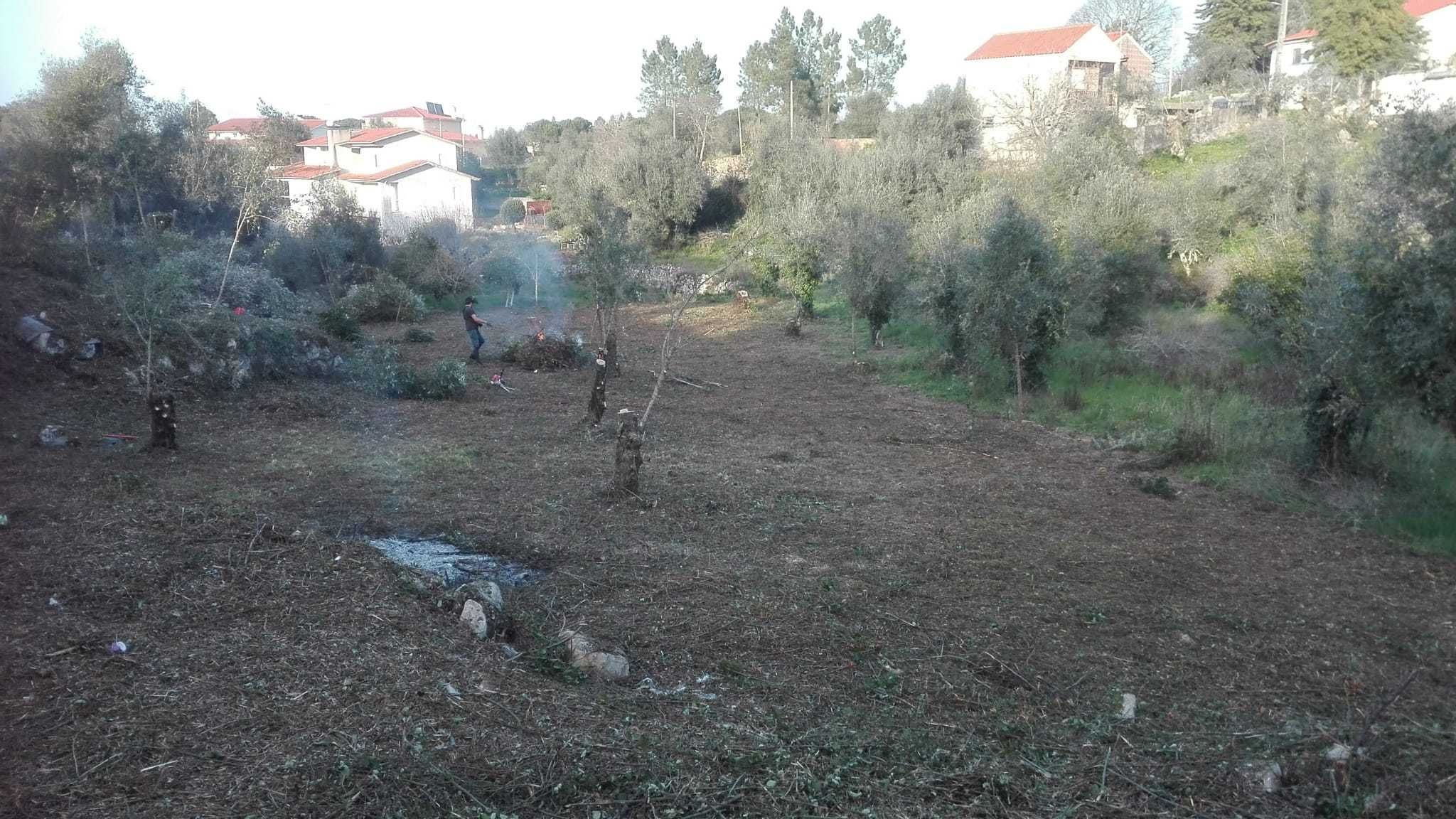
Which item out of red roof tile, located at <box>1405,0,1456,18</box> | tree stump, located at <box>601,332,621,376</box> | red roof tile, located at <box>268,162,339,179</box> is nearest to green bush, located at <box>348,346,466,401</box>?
tree stump, located at <box>601,332,621,376</box>

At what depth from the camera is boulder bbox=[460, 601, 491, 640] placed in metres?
6.19

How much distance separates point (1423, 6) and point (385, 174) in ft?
150

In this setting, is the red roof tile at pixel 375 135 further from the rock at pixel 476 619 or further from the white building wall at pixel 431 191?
the rock at pixel 476 619

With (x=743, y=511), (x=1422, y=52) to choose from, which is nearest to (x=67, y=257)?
(x=743, y=511)

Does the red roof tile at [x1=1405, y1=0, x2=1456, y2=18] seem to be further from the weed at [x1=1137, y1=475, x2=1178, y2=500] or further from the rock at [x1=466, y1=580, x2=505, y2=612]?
the rock at [x1=466, y1=580, x2=505, y2=612]


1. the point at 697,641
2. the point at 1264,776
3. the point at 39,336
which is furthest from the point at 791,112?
the point at 1264,776

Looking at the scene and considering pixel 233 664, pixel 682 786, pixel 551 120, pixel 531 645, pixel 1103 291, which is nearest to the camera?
pixel 682 786

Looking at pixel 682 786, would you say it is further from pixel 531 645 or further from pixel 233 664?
pixel 233 664

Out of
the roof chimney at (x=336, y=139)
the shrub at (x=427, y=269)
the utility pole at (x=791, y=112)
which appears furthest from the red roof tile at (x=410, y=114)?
the shrub at (x=427, y=269)

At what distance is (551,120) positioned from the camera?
73688mm

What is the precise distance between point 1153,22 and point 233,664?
68.0 metres

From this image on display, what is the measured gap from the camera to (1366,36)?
33.9 m

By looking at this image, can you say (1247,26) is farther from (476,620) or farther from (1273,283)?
(476,620)

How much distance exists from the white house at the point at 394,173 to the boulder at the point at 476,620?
3116 centimetres
